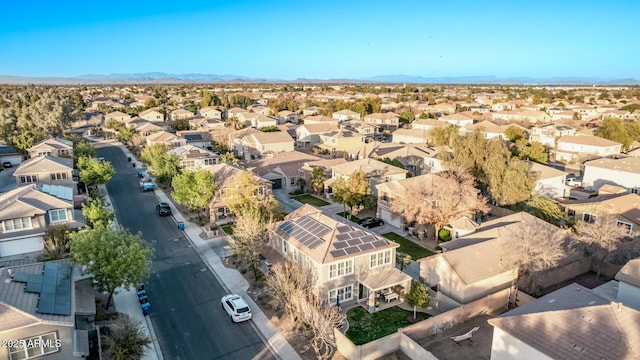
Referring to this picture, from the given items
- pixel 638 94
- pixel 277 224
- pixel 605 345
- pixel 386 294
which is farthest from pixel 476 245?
pixel 638 94

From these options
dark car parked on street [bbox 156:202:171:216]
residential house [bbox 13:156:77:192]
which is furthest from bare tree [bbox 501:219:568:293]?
residential house [bbox 13:156:77:192]

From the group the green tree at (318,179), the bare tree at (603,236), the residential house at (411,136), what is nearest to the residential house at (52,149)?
the green tree at (318,179)

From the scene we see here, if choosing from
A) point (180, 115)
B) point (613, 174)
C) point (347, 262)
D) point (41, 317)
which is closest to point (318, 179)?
point (347, 262)

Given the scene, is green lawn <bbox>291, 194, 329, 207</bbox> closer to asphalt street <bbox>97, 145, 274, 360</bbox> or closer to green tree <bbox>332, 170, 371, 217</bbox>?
green tree <bbox>332, 170, 371, 217</bbox>

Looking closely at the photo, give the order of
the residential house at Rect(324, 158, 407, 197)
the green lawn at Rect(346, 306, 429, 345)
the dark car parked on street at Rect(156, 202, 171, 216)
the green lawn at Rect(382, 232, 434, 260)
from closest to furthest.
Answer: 1. the green lawn at Rect(346, 306, 429, 345)
2. the green lawn at Rect(382, 232, 434, 260)
3. the dark car parked on street at Rect(156, 202, 171, 216)
4. the residential house at Rect(324, 158, 407, 197)

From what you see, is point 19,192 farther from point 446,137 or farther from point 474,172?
point 446,137

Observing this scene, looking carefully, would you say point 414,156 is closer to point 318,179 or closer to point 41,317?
point 318,179
